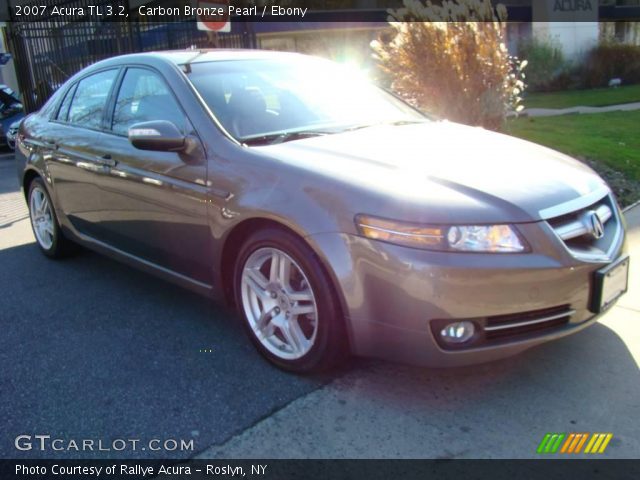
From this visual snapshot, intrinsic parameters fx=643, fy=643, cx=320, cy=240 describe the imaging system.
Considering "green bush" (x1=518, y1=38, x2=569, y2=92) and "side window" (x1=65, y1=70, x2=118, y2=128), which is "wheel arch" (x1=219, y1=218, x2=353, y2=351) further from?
"green bush" (x1=518, y1=38, x2=569, y2=92)

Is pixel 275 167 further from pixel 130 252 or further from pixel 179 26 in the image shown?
pixel 179 26

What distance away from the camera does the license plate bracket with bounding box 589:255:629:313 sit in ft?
9.64

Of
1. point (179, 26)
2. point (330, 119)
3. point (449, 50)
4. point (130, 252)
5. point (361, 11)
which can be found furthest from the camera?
point (361, 11)

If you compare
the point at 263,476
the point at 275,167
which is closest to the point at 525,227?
the point at 275,167

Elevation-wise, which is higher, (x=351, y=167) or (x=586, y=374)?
(x=351, y=167)

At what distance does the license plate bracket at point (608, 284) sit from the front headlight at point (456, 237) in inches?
17.5

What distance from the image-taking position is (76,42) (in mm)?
13922

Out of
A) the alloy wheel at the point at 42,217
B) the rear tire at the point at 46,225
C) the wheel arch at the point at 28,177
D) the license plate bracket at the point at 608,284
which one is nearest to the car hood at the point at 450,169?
the license plate bracket at the point at 608,284

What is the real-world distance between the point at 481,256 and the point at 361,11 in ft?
66.7

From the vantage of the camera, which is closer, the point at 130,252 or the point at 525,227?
the point at 525,227

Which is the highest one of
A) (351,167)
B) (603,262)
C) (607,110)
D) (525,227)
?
(351,167)

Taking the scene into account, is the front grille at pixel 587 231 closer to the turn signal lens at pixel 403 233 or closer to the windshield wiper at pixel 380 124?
the turn signal lens at pixel 403 233

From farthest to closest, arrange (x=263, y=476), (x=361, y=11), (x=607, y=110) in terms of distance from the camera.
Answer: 1. (x=361, y=11)
2. (x=607, y=110)
3. (x=263, y=476)

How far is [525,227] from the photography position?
2801 millimetres
